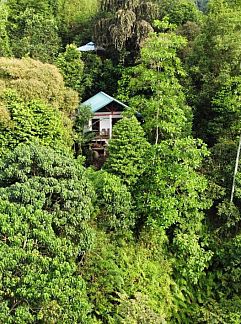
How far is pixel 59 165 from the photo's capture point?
10852mm

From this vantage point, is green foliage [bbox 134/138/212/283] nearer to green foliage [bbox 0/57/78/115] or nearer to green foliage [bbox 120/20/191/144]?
green foliage [bbox 120/20/191/144]

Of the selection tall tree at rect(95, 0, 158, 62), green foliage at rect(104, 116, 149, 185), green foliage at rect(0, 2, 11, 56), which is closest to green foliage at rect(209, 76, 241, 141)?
green foliage at rect(104, 116, 149, 185)

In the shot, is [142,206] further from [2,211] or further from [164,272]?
[2,211]

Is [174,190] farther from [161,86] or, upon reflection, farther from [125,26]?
[125,26]

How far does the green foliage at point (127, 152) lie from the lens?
12.8 meters

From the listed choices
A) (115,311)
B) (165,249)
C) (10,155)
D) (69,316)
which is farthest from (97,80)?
(69,316)

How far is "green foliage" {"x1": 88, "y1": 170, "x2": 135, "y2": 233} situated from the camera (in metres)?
11.8

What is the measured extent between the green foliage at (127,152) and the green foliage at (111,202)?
543 mm

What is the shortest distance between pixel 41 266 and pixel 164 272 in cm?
581

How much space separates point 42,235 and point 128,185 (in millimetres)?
4412

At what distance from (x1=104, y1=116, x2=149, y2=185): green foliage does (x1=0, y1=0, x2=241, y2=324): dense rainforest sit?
0.04 m

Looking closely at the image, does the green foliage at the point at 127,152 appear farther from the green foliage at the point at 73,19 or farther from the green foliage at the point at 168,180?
the green foliage at the point at 73,19

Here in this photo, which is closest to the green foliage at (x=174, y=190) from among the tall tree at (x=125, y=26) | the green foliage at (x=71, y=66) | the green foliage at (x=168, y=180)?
the green foliage at (x=168, y=180)

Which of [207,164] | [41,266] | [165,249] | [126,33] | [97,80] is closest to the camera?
[41,266]
